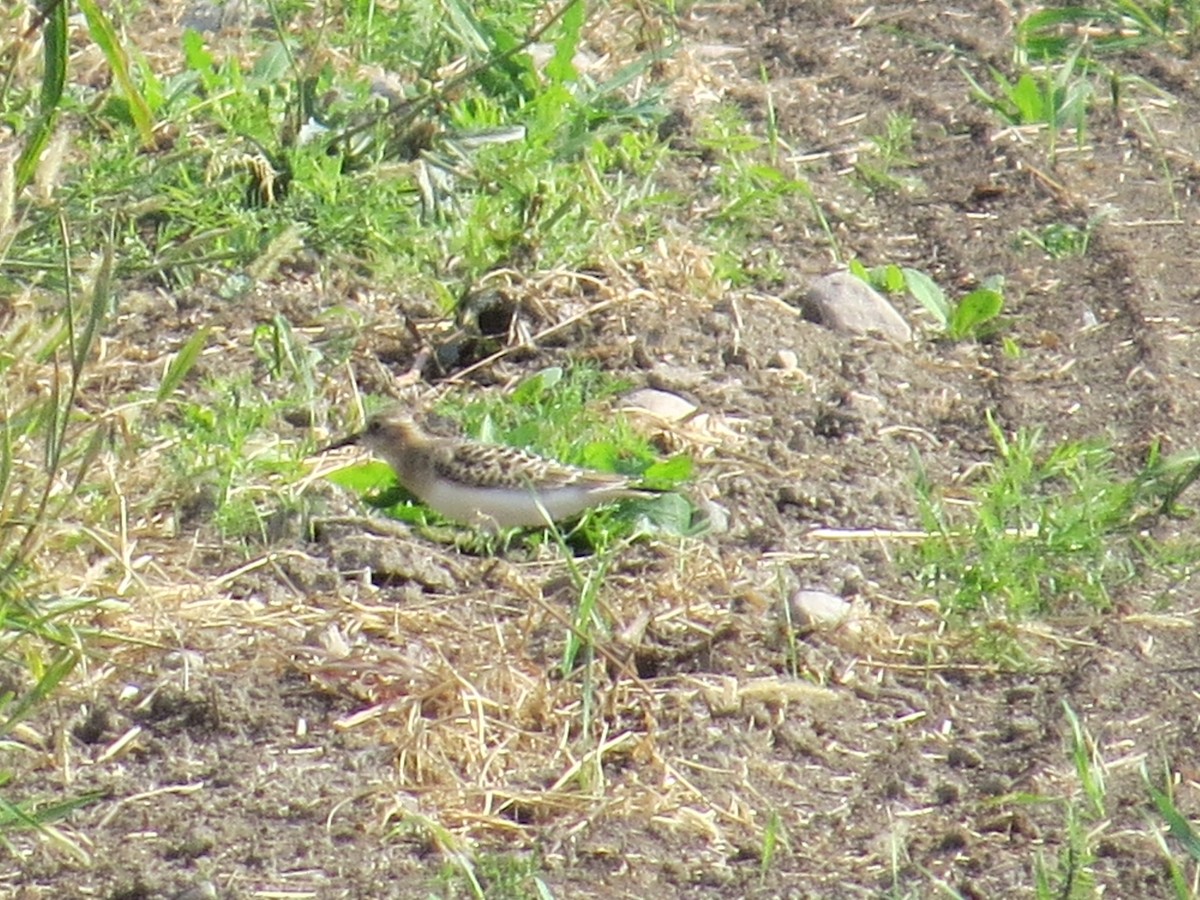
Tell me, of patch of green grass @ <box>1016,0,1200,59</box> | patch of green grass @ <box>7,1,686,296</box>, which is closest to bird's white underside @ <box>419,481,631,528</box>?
patch of green grass @ <box>7,1,686,296</box>

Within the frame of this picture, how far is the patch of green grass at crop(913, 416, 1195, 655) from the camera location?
5277mm

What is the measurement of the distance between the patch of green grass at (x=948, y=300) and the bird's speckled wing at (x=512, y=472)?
154cm

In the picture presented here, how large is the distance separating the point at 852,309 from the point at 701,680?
1.97 meters

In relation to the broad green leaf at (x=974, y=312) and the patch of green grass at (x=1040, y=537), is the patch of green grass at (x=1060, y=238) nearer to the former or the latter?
the broad green leaf at (x=974, y=312)

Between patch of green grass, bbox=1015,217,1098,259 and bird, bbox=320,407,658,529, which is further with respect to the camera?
patch of green grass, bbox=1015,217,1098,259

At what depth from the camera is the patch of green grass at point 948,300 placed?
6.60m

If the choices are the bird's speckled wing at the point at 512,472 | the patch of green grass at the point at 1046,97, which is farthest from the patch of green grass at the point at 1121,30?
the bird's speckled wing at the point at 512,472

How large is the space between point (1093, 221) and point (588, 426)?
208 cm

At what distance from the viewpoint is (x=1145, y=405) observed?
242 inches

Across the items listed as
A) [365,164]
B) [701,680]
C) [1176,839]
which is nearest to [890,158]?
[365,164]

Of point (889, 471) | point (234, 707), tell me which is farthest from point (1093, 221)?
point (234, 707)

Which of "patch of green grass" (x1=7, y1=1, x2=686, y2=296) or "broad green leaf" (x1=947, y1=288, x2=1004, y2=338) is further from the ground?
"patch of green grass" (x1=7, y1=1, x2=686, y2=296)

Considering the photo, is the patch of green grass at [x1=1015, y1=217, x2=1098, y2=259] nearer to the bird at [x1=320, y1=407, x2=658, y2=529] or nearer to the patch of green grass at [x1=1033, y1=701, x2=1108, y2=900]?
the bird at [x1=320, y1=407, x2=658, y2=529]

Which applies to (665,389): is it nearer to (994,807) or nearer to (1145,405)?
(1145,405)
